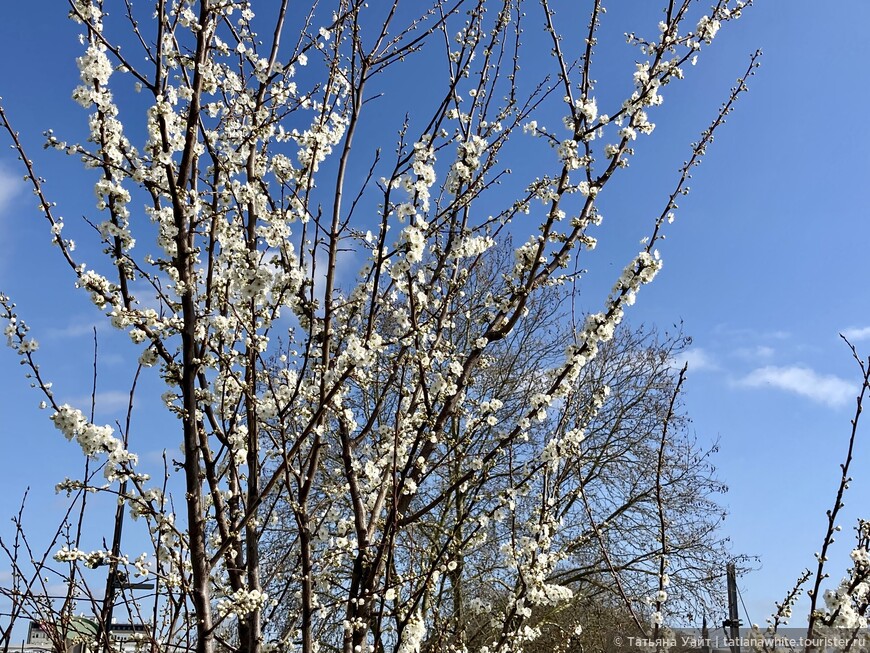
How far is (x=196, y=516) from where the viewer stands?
2.55 metres

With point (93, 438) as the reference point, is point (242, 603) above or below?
below

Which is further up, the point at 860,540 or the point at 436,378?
the point at 436,378

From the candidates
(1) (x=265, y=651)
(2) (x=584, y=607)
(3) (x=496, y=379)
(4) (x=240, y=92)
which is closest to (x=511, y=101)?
(4) (x=240, y=92)

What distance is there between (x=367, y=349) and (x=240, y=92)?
139 centimetres

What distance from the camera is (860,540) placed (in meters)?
2.72

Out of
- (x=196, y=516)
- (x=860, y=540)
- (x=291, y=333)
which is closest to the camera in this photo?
(x=196, y=516)

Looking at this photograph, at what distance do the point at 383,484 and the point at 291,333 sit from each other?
40.3 inches

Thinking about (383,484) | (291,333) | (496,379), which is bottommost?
(383,484)

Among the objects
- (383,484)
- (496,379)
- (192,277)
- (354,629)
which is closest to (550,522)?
(383,484)

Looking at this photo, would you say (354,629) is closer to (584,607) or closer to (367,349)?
(367,349)

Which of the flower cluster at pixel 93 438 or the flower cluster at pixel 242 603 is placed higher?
the flower cluster at pixel 93 438

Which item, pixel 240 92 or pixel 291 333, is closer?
pixel 240 92

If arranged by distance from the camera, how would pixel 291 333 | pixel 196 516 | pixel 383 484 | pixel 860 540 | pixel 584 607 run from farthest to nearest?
pixel 584 607 → pixel 291 333 → pixel 383 484 → pixel 860 540 → pixel 196 516

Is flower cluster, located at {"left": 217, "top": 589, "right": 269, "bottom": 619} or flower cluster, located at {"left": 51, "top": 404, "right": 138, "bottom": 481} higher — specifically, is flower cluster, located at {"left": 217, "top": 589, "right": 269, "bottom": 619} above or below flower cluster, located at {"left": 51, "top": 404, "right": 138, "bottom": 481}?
below
